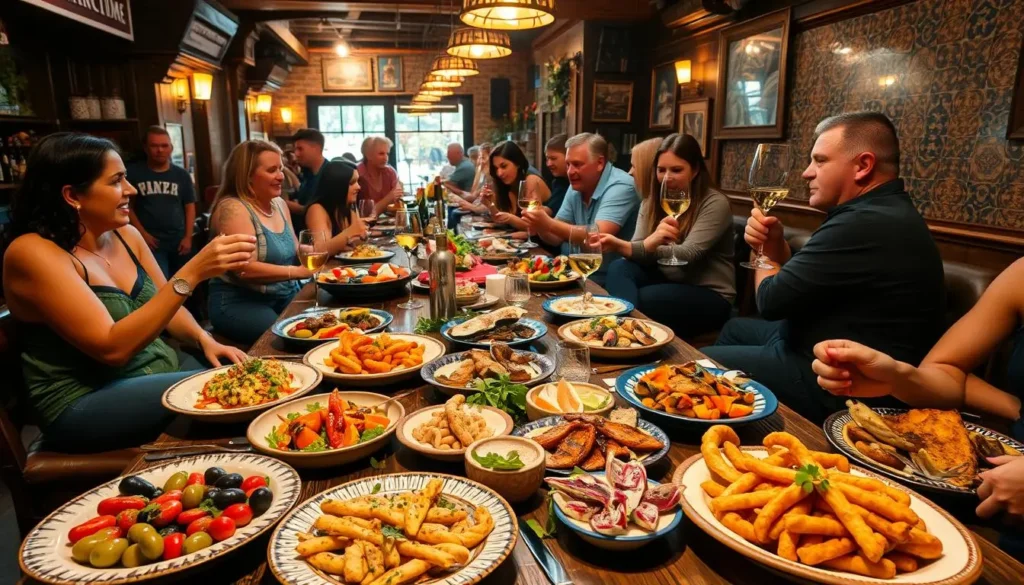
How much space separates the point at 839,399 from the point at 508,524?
1389 mm

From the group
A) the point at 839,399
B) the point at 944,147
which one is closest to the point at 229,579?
the point at 839,399

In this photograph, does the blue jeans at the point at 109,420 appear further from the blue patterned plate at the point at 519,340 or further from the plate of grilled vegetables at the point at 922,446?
the plate of grilled vegetables at the point at 922,446

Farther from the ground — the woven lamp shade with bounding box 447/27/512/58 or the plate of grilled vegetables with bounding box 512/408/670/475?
the woven lamp shade with bounding box 447/27/512/58

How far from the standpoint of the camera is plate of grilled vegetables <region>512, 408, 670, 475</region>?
109 cm

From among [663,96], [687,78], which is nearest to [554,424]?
[687,78]

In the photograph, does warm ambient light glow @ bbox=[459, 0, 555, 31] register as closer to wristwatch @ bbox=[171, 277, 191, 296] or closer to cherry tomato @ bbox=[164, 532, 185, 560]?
wristwatch @ bbox=[171, 277, 191, 296]

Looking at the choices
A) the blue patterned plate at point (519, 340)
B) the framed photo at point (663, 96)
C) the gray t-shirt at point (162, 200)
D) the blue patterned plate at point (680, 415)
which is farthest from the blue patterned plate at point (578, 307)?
the framed photo at point (663, 96)

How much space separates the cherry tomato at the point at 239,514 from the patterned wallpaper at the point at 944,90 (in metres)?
3.81

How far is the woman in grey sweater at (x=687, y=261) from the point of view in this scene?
3.06 metres

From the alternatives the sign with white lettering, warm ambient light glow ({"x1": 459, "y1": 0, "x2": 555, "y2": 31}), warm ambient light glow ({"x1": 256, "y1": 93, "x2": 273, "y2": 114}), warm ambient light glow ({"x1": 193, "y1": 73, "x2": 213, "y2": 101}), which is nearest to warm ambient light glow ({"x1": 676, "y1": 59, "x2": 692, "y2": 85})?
warm ambient light glow ({"x1": 459, "y1": 0, "x2": 555, "y2": 31})

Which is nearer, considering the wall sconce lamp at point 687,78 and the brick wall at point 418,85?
the wall sconce lamp at point 687,78

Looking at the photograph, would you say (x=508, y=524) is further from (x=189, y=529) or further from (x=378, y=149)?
(x=378, y=149)

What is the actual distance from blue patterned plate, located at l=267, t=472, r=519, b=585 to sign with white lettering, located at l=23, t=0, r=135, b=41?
14.2ft

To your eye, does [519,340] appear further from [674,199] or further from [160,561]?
[160,561]
